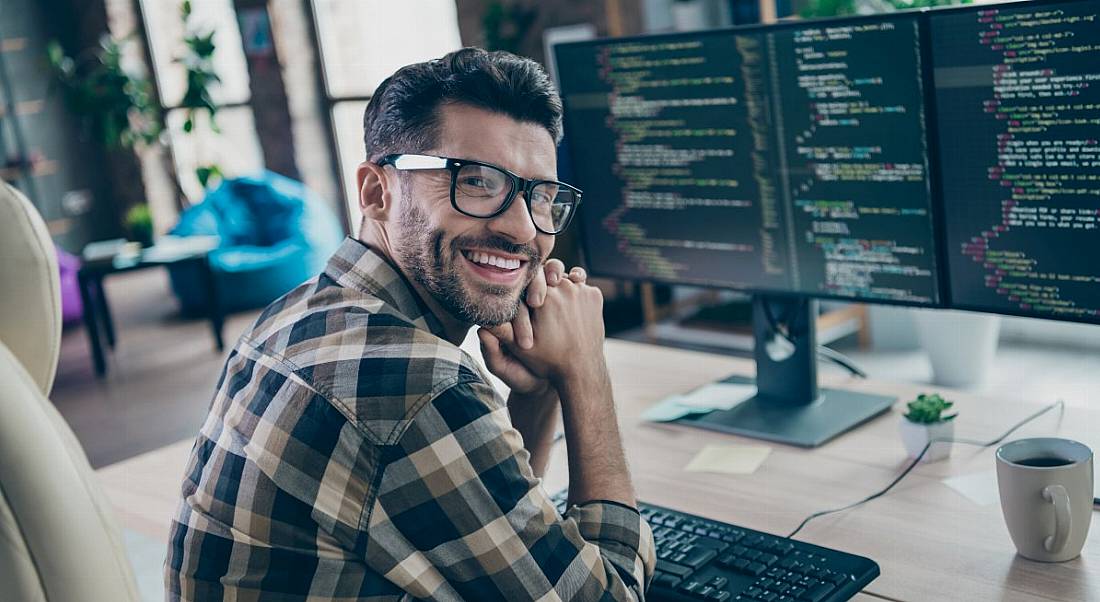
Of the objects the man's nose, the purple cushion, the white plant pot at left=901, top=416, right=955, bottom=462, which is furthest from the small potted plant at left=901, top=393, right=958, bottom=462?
the purple cushion

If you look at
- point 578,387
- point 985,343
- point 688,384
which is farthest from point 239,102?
point 578,387

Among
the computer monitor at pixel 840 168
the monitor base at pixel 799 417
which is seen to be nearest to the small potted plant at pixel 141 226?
the computer monitor at pixel 840 168

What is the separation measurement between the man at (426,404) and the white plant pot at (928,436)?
16.1 inches

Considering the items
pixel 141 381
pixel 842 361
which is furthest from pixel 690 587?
pixel 141 381

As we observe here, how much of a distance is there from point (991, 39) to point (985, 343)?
99.0 inches

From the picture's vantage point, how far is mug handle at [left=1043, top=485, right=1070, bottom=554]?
1.12 meters

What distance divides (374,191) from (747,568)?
1.79 feet

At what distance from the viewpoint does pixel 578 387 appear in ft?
4.14

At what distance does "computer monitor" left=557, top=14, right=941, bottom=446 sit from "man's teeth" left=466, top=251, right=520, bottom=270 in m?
0.50

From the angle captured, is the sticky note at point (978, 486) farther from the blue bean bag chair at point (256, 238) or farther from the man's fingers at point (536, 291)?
the blue bean bag chair at point (256, 238)

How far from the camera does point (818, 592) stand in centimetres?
109

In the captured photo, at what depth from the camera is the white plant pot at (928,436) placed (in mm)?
1402

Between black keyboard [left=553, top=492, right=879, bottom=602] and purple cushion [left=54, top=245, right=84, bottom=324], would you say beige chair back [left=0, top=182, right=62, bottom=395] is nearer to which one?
black keyboard [left=553, top=492, right=879, bottom=602]

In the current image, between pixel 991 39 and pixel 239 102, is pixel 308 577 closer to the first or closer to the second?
pixel 991 39
